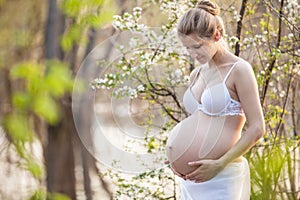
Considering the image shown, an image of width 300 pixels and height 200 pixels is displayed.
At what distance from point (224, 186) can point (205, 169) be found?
0.32 ft

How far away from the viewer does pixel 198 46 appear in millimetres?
2426

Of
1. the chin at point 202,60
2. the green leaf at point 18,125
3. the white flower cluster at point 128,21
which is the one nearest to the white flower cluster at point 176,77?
the white flower cluster at point 128,21

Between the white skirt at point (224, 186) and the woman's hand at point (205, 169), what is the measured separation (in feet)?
0.07

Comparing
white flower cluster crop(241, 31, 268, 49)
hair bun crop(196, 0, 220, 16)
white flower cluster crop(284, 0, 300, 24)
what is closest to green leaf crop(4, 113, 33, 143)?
hair bun crop(196, 0, 220, 16)

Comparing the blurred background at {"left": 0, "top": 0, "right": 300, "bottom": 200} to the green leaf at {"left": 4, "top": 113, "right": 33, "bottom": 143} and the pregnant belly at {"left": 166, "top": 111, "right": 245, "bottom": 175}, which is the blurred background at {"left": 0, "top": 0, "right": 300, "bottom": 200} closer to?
the pregnant belly at {"left": 166, "top": 111, "right": 245, "bottom": 175}

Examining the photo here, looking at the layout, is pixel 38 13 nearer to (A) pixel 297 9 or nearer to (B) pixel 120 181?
(B) pixel 120 181

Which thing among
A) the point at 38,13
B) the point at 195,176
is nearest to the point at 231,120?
the point at 195,176

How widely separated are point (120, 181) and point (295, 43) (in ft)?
4.70

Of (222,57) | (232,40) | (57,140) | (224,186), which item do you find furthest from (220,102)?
(232,40)

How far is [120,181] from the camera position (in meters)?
4.23

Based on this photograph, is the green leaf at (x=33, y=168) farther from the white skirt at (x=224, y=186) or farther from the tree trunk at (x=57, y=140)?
the white skirt at (x=224, y=186)

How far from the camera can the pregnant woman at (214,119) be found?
239 cm

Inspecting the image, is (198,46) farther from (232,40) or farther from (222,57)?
(232,40)

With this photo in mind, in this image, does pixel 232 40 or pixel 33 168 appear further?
pixel 232 40
